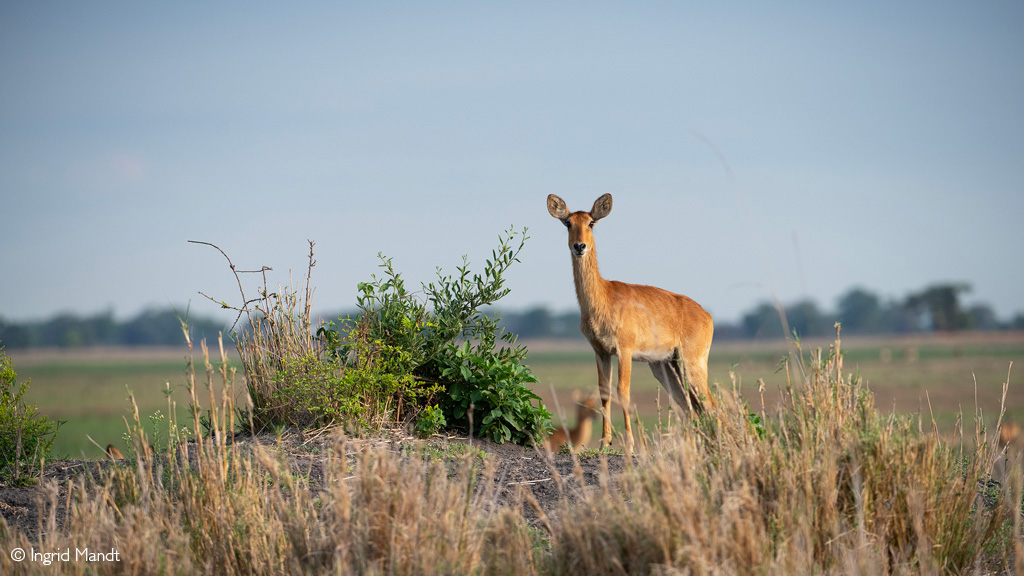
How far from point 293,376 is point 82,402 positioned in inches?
2673

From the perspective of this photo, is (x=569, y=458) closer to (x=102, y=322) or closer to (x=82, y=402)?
(x=82, y=402)

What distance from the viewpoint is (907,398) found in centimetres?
5284

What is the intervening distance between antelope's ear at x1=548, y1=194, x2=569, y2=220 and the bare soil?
2.88 meters

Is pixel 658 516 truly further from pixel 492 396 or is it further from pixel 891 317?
pixel 891 317

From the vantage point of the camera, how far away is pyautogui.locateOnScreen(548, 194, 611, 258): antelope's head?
29.9ft

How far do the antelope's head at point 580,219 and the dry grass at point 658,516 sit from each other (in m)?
3.84

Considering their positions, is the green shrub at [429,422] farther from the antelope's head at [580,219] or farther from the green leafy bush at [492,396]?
the antelope's head at [580,219]

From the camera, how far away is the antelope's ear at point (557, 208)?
9430 millimetres

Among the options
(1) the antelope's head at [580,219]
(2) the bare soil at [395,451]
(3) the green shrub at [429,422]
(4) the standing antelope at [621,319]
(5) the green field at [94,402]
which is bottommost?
(5) the green field at [94,402]

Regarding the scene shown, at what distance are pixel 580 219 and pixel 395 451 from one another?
12.5 feet

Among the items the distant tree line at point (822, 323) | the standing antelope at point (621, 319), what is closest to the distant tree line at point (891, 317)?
the distant tree line at point (822, 323)

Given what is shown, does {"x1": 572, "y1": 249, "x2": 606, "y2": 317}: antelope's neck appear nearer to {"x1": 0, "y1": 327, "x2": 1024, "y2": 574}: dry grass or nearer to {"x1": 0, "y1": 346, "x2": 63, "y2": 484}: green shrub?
{"x1": 0, "y1": 327, "x2": 1024, "y2": 574}: dry grass

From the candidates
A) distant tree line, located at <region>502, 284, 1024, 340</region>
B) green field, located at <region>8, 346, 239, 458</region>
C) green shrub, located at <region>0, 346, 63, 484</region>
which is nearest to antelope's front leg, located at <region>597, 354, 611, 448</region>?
green shrub, located at <region>0, 346, 63, 484</region>

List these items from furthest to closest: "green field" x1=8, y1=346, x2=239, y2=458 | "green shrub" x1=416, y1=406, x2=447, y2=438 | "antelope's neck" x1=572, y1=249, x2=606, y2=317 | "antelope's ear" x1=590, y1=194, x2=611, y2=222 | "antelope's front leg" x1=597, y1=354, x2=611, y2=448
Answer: "green field" x1=8, y1=346, x2=239, y2=458
"antelope's ear" x1=590, y1=194, x2=611, y2=222
"antelope's neck" x1=572, y1=249, x2=606, y2=317
"antelope's front leg" x1=597, y1=354, x2=611, y2=448
"green shrub" x1=416, y1=406, x2=447, y2=438
